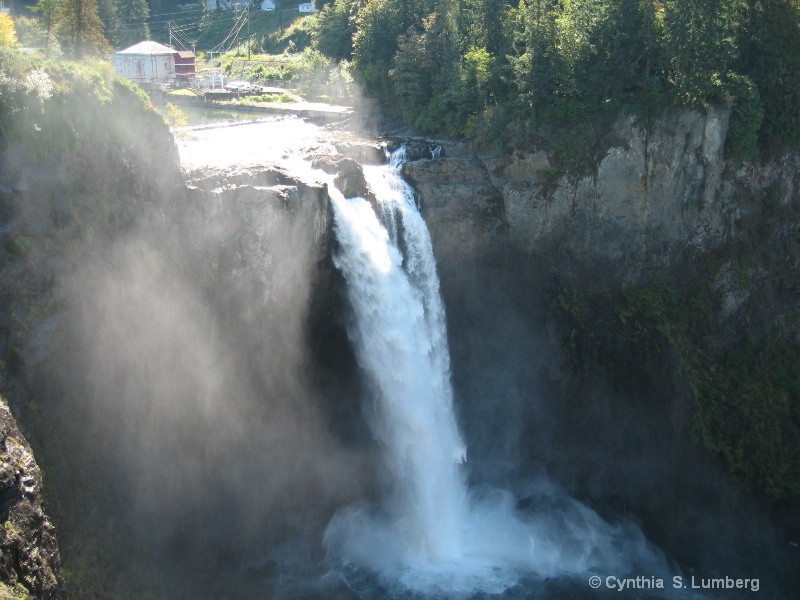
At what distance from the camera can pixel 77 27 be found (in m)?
26.8

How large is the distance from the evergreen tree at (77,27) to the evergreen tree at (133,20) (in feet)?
109

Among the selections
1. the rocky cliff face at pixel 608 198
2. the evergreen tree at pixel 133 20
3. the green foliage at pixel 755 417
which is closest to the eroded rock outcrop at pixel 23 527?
the rocky cliff face at pixel 608 198

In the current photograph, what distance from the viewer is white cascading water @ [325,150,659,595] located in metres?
27.1

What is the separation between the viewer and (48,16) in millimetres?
26750

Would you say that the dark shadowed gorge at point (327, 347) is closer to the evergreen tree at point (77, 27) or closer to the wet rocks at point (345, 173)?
the wet rocks at point (345, 173)

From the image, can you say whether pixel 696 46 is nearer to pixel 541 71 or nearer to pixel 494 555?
pixel 541 71

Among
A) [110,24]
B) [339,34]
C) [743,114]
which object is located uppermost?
[110,24]

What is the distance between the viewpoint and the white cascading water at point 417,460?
27.1 metres

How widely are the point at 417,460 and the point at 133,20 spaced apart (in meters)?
48.5

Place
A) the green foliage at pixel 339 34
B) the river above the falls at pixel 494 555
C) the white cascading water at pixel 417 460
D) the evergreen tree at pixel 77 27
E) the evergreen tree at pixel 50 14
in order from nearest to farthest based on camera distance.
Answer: the river above the falls at pixel 494 555, the evergreen tree at pixel 50 14, the evergreen tree at pixel 77 27, the white cascading water at pixel 417 460, the green foliage at pixel 339 34

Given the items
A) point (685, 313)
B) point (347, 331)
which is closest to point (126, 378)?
point (347, 331)

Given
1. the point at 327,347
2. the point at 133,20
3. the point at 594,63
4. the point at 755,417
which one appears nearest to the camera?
the point at 327,347

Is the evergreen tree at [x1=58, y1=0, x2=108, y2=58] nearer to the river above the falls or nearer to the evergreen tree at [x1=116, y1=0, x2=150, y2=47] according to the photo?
the river above the falls

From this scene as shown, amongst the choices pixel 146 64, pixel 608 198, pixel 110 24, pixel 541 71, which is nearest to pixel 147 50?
pixel 146 64
